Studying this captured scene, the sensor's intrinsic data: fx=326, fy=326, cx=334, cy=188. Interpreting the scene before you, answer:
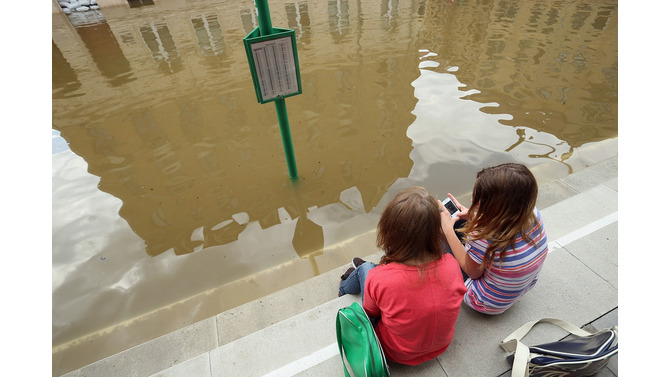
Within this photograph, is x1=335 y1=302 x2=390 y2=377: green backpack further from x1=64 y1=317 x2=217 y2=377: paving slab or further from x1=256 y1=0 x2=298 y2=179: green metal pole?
x1=256 y1=0 x2=298 y2=179: green metal pole

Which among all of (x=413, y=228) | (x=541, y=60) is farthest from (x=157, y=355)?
(x=541, y=60)

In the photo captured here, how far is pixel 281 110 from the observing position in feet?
11.7

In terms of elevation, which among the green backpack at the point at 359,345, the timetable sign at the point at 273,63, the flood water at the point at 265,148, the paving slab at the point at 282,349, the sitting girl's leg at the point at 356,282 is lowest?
the flood water at the point at 265,148

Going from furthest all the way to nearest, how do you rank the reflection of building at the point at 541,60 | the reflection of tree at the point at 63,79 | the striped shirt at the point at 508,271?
1. the reflection of tree at the point at 63,79
2. the reflection of building at the point at 541,60
3. the striped shirt at the point at 508,271

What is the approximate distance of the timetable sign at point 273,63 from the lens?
9.26ft

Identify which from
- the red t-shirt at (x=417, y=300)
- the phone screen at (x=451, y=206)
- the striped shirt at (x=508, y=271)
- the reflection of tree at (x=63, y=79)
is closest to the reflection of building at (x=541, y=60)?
the phone screen at (x=451, y=206)

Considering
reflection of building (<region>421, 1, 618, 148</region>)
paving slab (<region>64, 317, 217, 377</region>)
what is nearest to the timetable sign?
paving slab (<region>64, 317, 217, 377</region>)

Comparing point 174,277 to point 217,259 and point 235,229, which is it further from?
point 235,229

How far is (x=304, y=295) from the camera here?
2.89m

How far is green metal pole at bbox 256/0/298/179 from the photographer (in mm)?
2717

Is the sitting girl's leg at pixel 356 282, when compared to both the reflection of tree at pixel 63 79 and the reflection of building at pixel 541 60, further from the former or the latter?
the reflection of tree at pixel 63 79

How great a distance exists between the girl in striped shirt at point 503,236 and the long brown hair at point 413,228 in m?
0.36

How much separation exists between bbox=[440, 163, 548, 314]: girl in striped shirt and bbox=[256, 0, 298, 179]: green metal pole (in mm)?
2148

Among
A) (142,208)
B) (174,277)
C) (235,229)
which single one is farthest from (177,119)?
(174,277)
